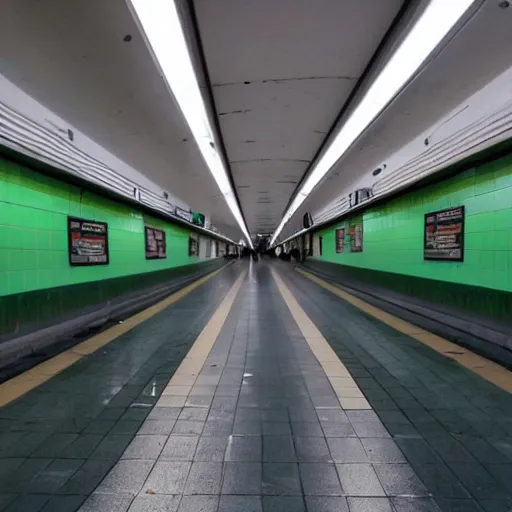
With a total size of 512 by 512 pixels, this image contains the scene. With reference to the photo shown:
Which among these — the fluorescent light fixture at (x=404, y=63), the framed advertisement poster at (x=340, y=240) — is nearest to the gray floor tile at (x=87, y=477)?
the fluorescent light fixture at (x=404, y=63)

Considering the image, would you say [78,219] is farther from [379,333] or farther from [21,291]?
[379,333]

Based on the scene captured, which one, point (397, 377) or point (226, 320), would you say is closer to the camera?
point (397, 377)

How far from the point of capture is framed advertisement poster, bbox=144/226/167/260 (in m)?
9.76

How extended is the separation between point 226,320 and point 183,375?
2.80 meters

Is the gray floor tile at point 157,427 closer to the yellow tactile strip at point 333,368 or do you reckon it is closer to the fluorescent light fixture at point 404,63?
the yellow tactile strip at point 333,368

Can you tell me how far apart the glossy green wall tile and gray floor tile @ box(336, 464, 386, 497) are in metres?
3.60

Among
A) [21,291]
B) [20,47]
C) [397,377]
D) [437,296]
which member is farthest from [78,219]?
[437,296]

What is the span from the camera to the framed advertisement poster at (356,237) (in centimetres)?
1086

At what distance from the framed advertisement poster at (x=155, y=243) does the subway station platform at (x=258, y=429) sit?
538 cm

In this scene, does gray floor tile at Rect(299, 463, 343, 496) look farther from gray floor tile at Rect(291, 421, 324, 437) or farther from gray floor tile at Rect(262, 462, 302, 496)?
gray floor tile at Rect(291, 421, 324, 437)

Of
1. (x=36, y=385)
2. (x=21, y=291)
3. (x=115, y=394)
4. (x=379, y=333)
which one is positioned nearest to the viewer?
(x=115, y=394)

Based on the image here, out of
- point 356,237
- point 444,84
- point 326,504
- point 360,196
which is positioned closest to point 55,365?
point 326,504

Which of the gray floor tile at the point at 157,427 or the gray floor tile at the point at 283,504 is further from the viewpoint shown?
the gray floor tile at the point at 157,427

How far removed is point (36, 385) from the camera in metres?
3.27
